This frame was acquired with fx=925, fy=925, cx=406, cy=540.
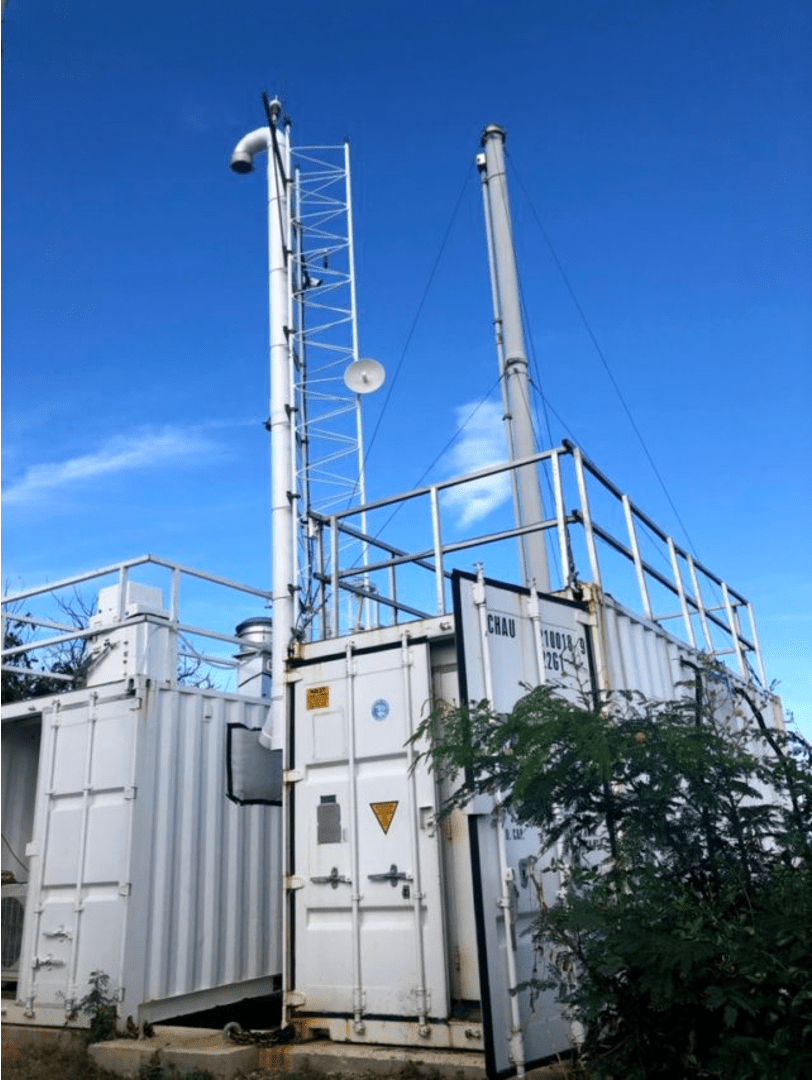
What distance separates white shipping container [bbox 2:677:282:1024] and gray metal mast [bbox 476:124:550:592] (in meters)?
4.36

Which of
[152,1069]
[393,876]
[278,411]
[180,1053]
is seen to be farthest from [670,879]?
[278,411]

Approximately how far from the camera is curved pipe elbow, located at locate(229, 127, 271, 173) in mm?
12719

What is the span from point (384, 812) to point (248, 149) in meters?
9.74

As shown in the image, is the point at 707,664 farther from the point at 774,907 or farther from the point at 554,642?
the point at 554,642

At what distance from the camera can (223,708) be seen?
9742mm

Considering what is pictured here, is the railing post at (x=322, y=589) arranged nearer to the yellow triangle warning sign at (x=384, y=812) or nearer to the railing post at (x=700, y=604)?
the yellow triangle warning sign at (x=384, y=812)

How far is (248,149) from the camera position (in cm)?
1289

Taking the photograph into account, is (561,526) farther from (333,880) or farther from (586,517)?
(333,880)

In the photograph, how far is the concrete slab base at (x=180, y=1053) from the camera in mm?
6715

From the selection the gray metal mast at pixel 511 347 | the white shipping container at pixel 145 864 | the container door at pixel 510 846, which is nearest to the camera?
the container door at pixel 510 846

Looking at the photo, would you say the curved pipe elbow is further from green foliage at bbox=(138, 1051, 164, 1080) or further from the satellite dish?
green foliage at bbox=(138, 1051, 164, 1080)

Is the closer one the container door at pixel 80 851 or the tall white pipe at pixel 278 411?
the container door at pixel 80 851

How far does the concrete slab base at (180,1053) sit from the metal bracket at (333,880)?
1.25 metres

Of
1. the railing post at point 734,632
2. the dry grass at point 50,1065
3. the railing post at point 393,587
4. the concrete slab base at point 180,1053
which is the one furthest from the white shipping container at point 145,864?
the railing post at point 734,632
